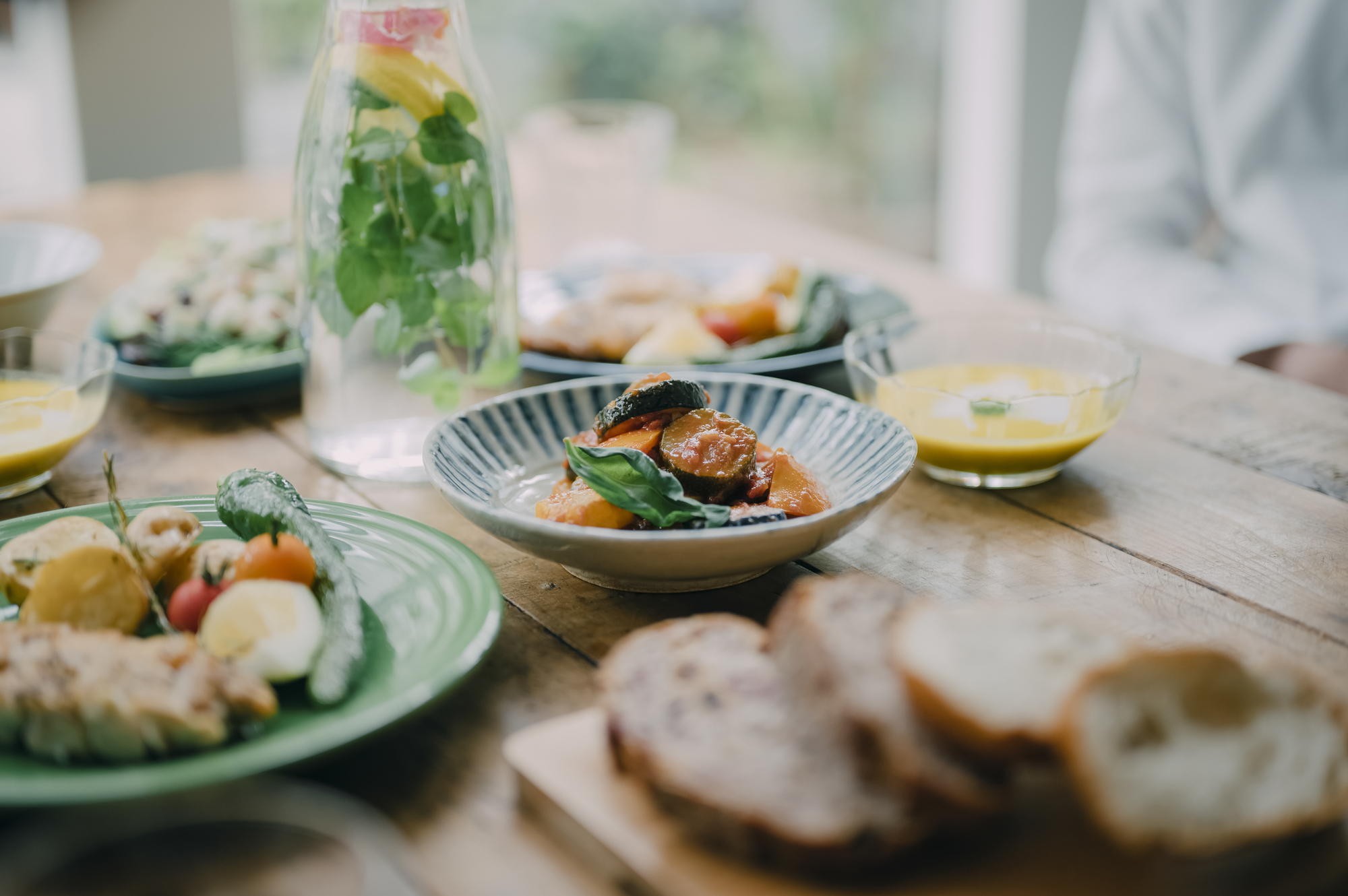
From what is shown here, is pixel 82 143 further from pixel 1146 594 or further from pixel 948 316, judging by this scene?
pixel 1146 594

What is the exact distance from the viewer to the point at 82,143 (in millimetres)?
4383

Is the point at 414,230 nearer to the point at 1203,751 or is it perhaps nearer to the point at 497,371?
the point at 497,371

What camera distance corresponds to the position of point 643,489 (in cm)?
96

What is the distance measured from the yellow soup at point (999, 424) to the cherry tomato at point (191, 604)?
0.75 meters

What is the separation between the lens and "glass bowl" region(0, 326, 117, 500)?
1241 mm

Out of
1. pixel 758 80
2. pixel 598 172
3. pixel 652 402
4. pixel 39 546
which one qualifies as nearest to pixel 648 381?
pixel 652 402

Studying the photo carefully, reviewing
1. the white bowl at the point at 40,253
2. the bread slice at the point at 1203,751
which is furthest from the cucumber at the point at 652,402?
the white bowl at the point at 40,253

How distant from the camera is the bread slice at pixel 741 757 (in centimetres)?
64

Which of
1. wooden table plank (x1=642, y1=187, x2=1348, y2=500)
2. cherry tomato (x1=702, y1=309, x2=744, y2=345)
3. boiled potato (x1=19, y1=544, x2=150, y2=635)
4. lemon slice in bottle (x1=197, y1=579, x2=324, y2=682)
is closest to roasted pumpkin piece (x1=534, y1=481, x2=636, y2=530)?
lemon slice in bottle (x1=197, y1=579, x2=324, y2=682)

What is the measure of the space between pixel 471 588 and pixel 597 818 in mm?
256

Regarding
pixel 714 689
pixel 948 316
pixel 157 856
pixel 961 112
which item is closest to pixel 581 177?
pixel 948 316

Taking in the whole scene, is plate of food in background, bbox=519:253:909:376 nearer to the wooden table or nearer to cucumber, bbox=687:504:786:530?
the wooden table

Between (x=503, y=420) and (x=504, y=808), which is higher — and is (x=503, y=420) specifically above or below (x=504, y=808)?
above

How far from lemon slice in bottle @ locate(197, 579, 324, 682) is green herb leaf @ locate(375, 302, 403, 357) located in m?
0.46
